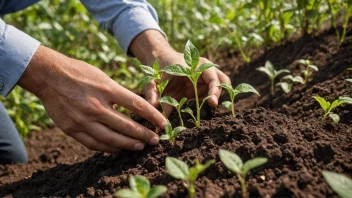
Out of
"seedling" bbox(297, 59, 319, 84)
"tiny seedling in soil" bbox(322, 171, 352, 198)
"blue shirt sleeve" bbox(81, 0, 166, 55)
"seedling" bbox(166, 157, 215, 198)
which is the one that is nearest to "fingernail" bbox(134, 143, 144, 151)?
"seedling" bbox(166, 157, 215, 198)

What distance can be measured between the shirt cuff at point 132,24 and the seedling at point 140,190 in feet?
4.47

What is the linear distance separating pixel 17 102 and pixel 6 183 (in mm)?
929

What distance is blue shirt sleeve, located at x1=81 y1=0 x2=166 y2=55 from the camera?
246 centimetres

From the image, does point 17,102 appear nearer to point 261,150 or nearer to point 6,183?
point 6,183

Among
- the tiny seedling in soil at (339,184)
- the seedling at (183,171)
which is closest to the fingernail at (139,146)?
the seedling at (183,171)

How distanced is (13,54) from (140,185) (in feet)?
3.13

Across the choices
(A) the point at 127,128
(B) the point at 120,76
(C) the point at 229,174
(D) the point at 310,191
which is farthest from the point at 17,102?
(D) the point at 310,191

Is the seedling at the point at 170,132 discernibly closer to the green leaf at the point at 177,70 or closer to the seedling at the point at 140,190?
the green leaf at the point at 177,70

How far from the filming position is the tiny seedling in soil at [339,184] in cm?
119

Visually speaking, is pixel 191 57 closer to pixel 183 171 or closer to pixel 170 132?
pixel 170 132

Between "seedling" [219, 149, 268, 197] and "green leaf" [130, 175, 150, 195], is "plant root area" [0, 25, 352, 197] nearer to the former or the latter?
"seedling" [219, 149, 268, 197]

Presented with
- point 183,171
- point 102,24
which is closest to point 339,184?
point 183,171

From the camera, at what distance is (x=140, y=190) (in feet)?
3.94

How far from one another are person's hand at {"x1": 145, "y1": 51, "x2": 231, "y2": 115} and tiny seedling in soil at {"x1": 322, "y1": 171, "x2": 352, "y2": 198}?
2.77ft
